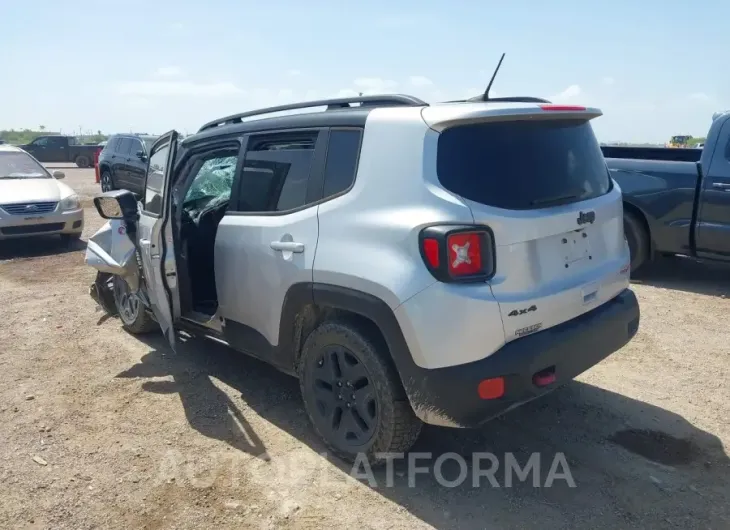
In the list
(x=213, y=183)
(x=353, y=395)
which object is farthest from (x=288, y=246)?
(x=213, y=183)

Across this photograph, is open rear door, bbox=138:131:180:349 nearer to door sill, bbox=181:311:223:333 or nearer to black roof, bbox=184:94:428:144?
door sill, bbox=181:311:223:333

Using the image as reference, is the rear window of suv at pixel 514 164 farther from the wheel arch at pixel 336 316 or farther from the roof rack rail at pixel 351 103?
Result: the wheel arch at pixel 336 316

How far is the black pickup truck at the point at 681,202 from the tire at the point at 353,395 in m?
5.17

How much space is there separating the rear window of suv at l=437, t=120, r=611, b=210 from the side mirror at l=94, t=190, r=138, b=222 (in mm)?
2848

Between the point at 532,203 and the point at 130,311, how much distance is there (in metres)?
3.94

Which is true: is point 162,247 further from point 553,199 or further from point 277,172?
point 553,199

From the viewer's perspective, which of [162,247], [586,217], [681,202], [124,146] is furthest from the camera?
[124,146]

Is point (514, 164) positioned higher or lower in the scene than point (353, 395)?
higher

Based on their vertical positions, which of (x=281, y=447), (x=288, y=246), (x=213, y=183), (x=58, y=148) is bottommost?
(x=281, y=447)

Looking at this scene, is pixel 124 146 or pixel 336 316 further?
pixel 124 146

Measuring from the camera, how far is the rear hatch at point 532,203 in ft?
9.51

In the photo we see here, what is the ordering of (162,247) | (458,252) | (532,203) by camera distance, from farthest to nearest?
(162,247) < (532,203) < (458,252)

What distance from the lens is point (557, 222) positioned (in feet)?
10.2

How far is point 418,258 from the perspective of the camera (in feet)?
9.41
